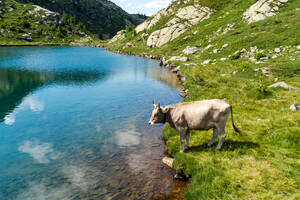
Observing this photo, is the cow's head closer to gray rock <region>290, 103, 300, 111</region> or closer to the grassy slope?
gray rock <region>290, 103, 300, 111</region>

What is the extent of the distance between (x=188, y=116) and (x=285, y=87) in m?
16.1

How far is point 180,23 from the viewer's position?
295 feet

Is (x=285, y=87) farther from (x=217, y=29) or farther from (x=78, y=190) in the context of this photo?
(x=217, y=29)

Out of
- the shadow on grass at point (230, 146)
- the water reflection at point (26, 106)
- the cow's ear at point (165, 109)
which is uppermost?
the cow's ear at point (165, 109)

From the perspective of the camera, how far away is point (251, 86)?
77.6 ft

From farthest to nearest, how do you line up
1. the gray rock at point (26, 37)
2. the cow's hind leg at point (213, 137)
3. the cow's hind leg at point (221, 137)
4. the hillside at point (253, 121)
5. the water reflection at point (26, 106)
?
the gray rock at point (26, 37) → the water reflection at point (26, 106) → the cow's hind leg at point (213, 137) → the cow's hind leg at point (221, 137) → the hillside at point (253, 121)

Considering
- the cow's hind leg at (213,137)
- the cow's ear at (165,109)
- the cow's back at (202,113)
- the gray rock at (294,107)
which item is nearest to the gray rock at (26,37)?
the cow's ear at (165,109)

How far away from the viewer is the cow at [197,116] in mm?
11336

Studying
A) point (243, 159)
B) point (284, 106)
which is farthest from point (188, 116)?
point (284, 106)

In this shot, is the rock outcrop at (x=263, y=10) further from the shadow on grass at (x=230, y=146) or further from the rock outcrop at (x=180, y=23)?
the shadow on grass at (x=230, y=146)

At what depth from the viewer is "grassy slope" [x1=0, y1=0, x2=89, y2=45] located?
15481 cm

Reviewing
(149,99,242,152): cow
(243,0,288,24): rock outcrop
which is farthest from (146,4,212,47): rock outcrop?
(149,99,242,152): cow

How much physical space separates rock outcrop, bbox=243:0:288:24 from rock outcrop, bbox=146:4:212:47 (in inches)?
1119

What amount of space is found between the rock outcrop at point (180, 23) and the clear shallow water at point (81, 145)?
58.8 metres
